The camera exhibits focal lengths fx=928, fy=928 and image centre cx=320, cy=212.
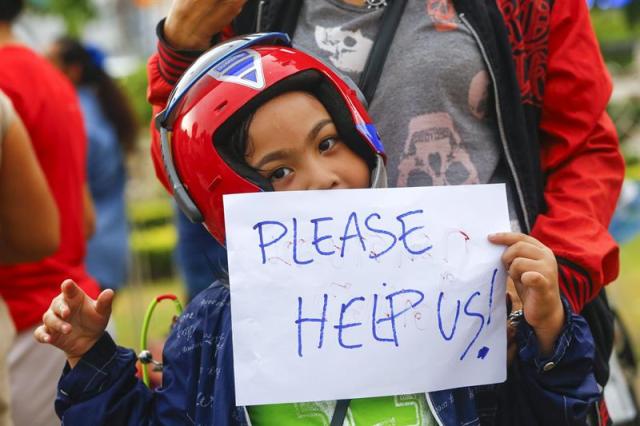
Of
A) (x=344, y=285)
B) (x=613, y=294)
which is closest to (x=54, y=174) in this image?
(x=344, y=285)

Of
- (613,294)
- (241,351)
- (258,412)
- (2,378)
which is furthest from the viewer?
(613,294)

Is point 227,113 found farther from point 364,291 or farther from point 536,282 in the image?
point 536,282

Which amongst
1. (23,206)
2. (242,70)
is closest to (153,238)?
(23,206)

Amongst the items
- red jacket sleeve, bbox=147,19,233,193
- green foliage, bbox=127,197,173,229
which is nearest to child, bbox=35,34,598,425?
red jacket sleeve, bbox=147,19,233,193

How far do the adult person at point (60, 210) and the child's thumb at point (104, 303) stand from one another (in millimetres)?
1254

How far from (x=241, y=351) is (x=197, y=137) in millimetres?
417

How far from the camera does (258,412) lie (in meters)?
1.80

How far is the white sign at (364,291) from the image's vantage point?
5.51 ft

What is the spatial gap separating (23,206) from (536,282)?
1715 millimetres

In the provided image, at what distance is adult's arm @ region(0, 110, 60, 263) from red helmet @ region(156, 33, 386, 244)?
1.03 m

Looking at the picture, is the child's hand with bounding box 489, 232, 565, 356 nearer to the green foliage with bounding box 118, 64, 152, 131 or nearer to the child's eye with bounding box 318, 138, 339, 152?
the child's eye with bounding box 318, 138, 339, 152

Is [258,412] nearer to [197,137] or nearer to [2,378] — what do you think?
[197,137]

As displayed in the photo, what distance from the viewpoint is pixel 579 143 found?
2.00m

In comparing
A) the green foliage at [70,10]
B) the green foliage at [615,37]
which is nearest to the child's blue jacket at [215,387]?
the green foliage at [615,37]
